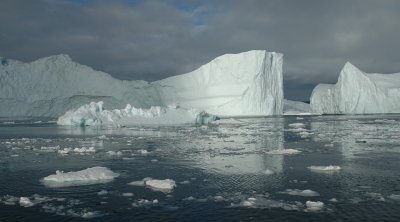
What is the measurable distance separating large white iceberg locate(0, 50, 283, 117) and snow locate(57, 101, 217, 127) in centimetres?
1903

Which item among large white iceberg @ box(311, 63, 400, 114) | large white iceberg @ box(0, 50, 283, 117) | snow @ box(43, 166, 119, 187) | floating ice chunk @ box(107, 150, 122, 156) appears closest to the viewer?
snow @ box(43, 166, 119, 187)

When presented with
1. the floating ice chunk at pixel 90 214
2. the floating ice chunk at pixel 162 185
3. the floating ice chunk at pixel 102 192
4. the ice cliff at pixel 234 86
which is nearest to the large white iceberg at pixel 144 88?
the ice cliff at pixel 234 86

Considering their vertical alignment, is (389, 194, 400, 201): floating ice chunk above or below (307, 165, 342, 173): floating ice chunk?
below

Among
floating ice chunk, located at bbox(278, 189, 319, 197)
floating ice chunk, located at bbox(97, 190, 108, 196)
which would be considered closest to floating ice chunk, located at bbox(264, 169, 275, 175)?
floating ice chunk, located at bbox(278, 189, 319, 197)

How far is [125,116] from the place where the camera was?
156 feet

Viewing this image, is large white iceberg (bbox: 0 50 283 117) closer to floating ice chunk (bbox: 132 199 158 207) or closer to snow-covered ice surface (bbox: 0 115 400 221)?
snow-covered ice surface (bbox: 0 115 400 221)

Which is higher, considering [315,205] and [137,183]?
[137,183]

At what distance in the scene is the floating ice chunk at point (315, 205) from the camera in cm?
938

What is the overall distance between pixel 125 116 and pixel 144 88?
24170 millimetres

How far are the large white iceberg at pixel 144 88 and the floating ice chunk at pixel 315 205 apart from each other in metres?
55.6

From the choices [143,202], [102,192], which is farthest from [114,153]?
[143,202]

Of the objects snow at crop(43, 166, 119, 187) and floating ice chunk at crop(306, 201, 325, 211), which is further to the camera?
snow at crop(43, 166, 119, 187)

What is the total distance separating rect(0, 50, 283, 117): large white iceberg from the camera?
218 feet

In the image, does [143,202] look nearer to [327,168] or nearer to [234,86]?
[327,168]
